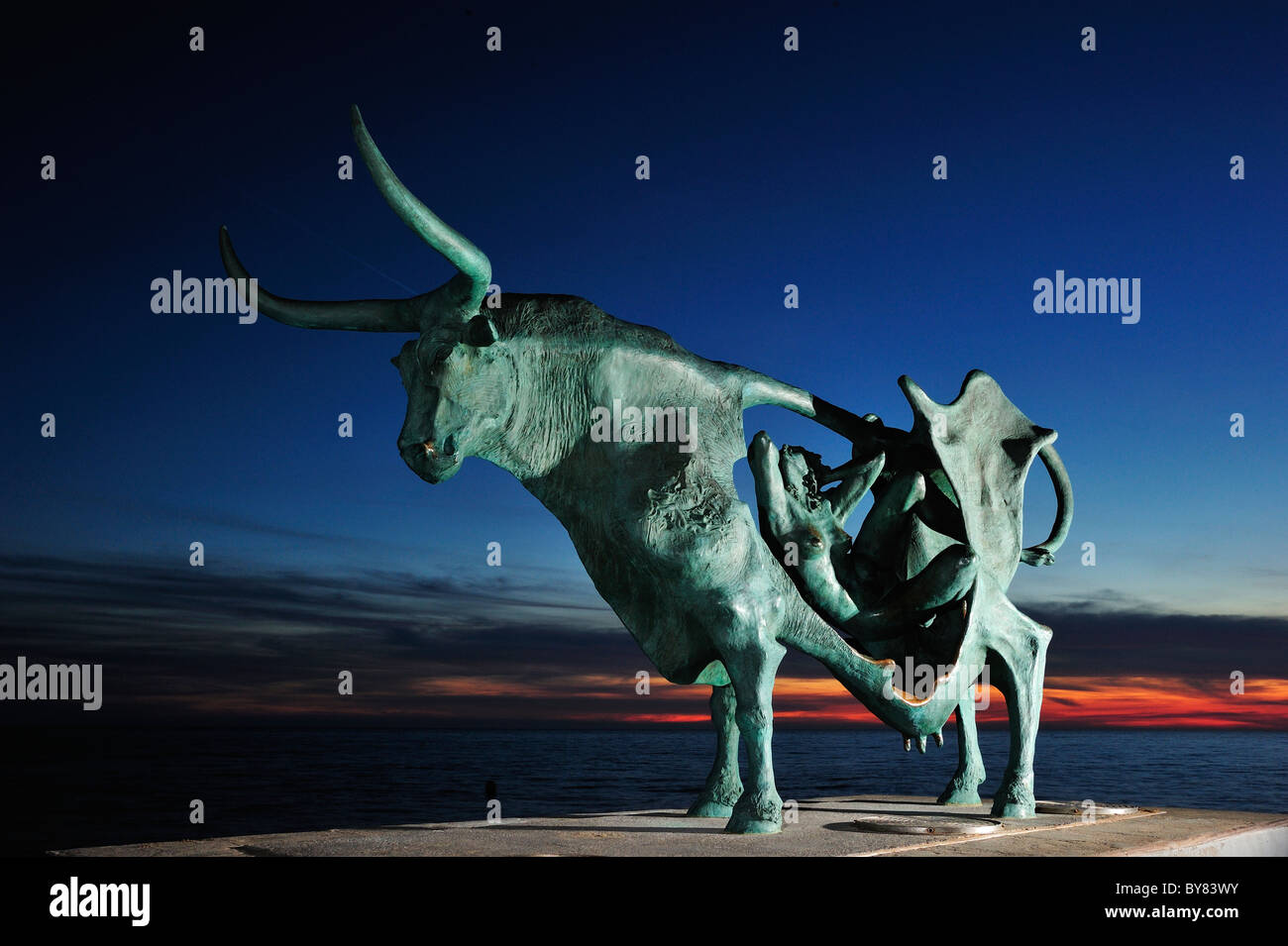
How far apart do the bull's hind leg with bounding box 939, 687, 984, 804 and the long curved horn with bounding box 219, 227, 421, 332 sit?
460cm

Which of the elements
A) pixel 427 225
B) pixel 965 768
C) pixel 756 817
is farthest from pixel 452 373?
pixel 965 768

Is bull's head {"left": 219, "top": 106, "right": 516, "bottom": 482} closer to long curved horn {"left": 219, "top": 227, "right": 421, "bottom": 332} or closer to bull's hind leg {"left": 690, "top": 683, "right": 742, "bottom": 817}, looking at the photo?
long curved horn {"left": 219, "top": 227, "right": 421, "bottom": 332}

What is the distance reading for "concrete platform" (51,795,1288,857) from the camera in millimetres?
5480

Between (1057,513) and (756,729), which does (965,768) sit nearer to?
(1057,513)

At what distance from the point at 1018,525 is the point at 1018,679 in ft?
3.33

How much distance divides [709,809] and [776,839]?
4.51ft

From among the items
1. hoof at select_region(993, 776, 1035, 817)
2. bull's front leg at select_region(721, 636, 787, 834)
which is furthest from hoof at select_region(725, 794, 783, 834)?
hoof at select_region(993, 776, 1035, 817)

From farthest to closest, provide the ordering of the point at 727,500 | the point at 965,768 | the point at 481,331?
the point at 965,768, the point at 727,500, the point at 481,331

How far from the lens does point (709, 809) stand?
24.1 feet

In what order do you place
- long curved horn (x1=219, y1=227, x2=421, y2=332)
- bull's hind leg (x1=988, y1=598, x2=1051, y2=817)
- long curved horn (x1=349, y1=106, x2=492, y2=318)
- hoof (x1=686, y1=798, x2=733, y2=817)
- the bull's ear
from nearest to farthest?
long curved horn (x1=349, y1=106, x2=492, y2=318) < the bull's ear < long curved horn (x1=219, y1=227, x2=421, y2=332) < hoof (x1=686, y1=798, x2=733, y2=817) < bull's hind leg (x1=988, y1=598, x2=1051, y2=817)

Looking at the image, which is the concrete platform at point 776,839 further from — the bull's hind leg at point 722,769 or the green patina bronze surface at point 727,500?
the green patina bronze surface at point 727,500

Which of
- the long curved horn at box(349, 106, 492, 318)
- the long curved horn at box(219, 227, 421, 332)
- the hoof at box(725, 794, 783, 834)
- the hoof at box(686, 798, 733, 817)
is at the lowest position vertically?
the hoof at box(686, 798, 733, 817)

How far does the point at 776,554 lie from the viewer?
6.95 m

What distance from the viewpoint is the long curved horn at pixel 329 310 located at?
653 cm
